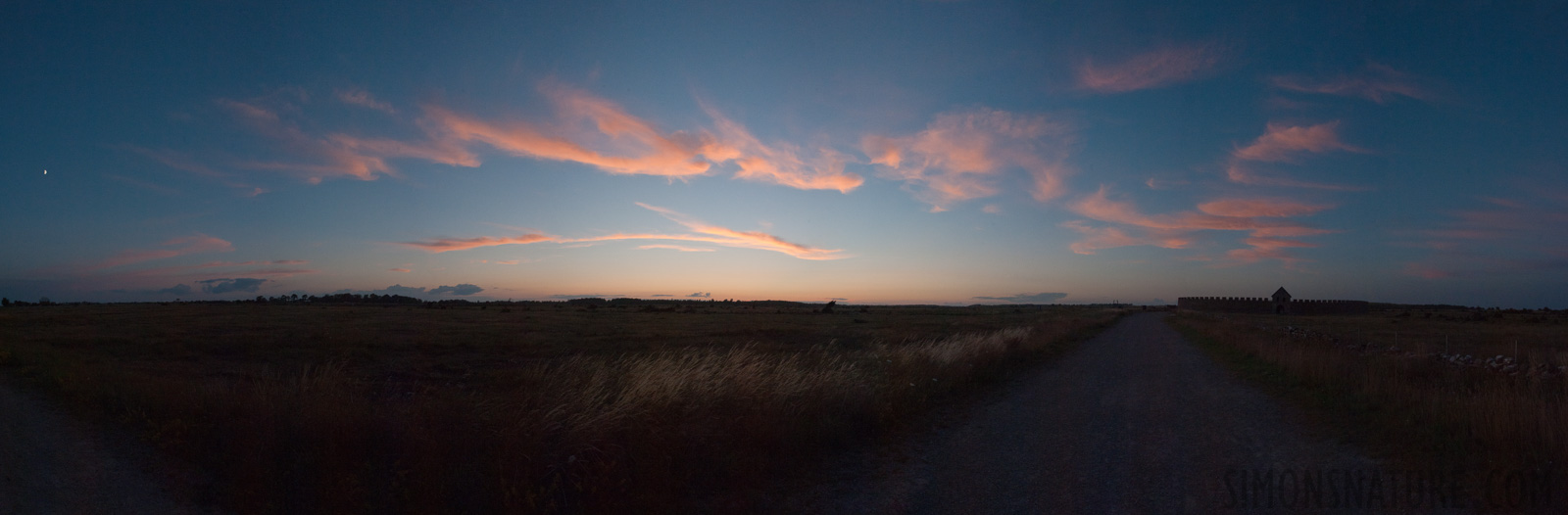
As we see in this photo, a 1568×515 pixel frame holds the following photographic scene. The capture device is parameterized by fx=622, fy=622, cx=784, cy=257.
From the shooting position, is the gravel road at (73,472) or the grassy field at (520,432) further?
the gravel road at (73,472)

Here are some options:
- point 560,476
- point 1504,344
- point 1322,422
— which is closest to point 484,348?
point 560,476

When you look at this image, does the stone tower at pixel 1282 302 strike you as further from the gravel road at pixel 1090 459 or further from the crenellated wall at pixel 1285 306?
the gravel road at pixel 1090 459

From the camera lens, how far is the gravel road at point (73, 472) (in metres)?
6.32

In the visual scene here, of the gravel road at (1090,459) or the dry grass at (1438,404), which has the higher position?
the dry grass at (1438,404)

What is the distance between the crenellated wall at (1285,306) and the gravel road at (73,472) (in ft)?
421

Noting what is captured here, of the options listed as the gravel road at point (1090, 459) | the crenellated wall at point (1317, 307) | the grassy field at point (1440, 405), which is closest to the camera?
the gravel road at point (1090, 459)

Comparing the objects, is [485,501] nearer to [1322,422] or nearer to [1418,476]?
[1418,476]

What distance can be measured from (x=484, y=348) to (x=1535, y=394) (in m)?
33.3

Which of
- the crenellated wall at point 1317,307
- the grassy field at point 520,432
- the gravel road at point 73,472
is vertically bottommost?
the gravel road at point 73,472

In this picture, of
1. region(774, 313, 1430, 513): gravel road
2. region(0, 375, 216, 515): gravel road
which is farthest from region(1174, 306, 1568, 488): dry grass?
region(0, 375, 216, 515): gravel road

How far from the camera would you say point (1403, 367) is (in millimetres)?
14508

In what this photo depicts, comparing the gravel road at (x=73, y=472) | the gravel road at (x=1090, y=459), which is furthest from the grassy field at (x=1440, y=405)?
the gravel road at (x=73, y=472)

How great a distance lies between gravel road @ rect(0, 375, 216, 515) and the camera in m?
6.32

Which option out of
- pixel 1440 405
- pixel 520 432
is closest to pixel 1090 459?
pixel 1440 405
